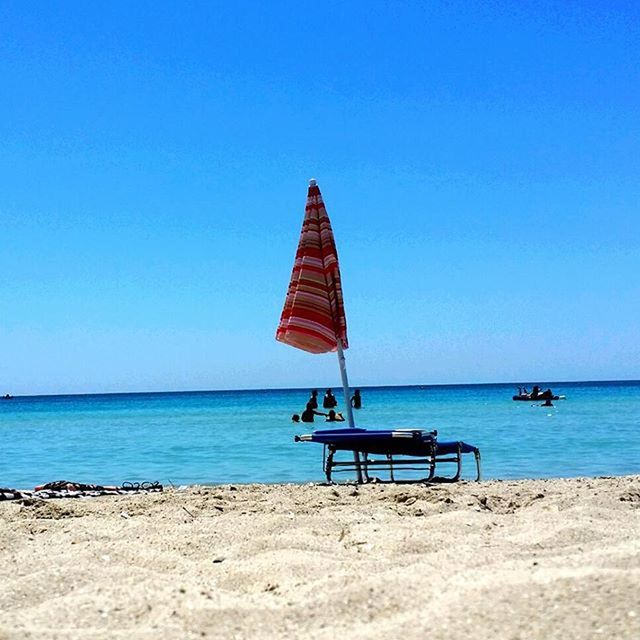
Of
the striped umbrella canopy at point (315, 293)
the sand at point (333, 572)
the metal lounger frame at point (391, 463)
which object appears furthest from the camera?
the striped umbrella canopy at point (315, 293)

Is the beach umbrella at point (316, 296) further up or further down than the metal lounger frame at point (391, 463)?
further up

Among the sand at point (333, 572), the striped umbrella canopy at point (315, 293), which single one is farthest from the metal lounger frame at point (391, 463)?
the sand at point (333, 572)

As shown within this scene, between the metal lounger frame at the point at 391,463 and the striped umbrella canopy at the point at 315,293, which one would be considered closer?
the metal lounger frame at the point at 391,463

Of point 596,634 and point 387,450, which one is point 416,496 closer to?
point 387,450

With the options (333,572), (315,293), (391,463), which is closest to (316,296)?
(315,293)

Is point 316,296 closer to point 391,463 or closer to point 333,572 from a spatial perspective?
point 391,463

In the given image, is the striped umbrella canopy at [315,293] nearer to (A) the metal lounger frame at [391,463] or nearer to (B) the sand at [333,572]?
(A) the metal lounger frame at [391,463]

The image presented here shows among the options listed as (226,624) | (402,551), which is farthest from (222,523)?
(226,624)

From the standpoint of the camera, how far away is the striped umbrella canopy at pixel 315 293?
8.80 metres

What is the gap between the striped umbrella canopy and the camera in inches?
347

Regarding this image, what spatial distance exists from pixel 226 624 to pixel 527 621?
106 centimetres

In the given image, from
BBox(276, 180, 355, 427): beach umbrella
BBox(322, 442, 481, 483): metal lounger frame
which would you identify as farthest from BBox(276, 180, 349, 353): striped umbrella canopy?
BBox(322, 442, 481, 483): metal lounger frame

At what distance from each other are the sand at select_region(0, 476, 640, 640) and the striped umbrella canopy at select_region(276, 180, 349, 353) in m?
2.72

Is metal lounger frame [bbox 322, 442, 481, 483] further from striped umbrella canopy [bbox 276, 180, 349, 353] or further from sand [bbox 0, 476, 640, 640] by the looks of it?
sand [bbox 0, 476, 640, 640]
